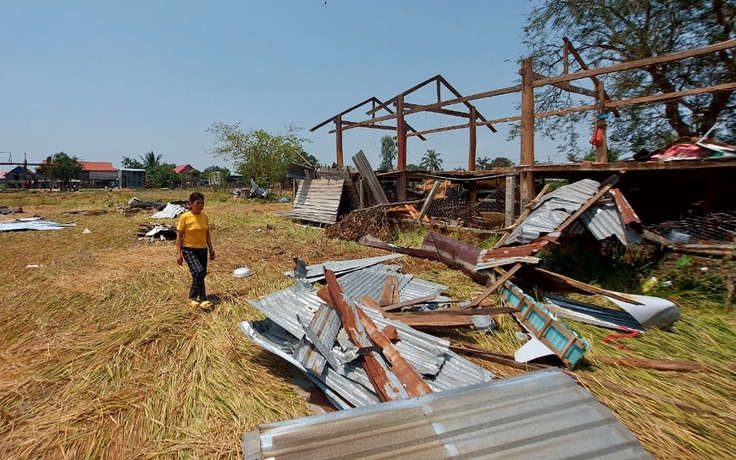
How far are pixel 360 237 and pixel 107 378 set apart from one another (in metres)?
6.99

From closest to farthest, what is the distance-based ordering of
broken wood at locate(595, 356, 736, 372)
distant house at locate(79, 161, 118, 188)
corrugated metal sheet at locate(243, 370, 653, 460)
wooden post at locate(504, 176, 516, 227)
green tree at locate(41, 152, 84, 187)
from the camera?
1. corrugated metal sheet at locate(243, 370, 653, 460)
2. broken wood at locate(595, 356, 736, 372)
3. wooden post at locate(504, 176, 516, 227)
4. green tree at locate(41, 152, 84, 187)
5. distant house at locate(79, 161, 118, 188)

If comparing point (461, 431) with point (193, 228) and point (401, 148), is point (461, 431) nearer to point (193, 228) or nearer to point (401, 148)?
point (193, 228)

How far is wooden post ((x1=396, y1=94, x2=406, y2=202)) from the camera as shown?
10414mm

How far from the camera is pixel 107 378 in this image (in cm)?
304

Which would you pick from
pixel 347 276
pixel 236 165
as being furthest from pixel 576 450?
pixel 236 165

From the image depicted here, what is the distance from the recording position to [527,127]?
693 centimetres

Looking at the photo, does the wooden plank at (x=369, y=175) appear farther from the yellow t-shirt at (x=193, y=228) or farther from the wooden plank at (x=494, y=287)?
the yellow t-shirt at (x=193, y=228)

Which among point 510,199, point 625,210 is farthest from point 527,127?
point 625,210

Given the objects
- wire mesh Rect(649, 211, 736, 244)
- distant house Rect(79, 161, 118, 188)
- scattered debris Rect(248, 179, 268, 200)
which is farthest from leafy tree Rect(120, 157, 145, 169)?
wire mesh Rect(649, 211, 736, 244)

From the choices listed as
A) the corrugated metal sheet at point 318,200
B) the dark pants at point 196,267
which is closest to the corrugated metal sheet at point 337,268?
the dark pants at point 196,267

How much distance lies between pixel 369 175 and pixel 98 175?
64.6 metres

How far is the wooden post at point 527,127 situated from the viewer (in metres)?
6.93

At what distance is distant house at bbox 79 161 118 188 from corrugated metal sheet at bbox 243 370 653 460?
59015mm

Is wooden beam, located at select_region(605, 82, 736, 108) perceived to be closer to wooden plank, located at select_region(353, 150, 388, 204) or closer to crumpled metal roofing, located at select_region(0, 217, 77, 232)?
wooden plank, located at select_region(353, 150, 388, 204)
